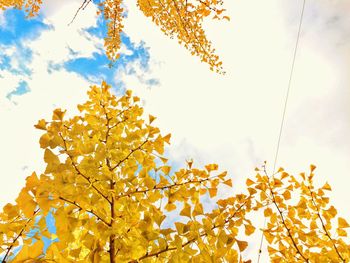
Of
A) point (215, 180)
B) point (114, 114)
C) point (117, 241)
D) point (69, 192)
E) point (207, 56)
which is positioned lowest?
point (117, 241)

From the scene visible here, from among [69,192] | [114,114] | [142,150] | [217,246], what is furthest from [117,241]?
[114,114]

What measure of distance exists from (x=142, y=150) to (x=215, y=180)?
50 cm

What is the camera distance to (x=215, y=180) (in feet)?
5.62

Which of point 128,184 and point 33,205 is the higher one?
point 128,184

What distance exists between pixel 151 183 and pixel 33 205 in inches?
24.0

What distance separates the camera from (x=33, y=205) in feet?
3.88

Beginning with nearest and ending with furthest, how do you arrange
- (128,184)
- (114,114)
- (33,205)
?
(33,205) → (128,184) → (114,114)

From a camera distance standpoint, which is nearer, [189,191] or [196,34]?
[189,191]

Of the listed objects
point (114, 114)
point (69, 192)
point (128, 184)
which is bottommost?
point (69, 192)

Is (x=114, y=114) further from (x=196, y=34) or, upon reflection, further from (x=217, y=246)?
(x=196, y=34)

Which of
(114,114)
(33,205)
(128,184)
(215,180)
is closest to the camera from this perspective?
(33,205)

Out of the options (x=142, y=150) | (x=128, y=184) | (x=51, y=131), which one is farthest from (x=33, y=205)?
(x=142, y=150)

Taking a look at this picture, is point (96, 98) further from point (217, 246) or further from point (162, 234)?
point (217, 246)

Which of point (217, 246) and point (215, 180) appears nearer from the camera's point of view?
point (217, 246)
